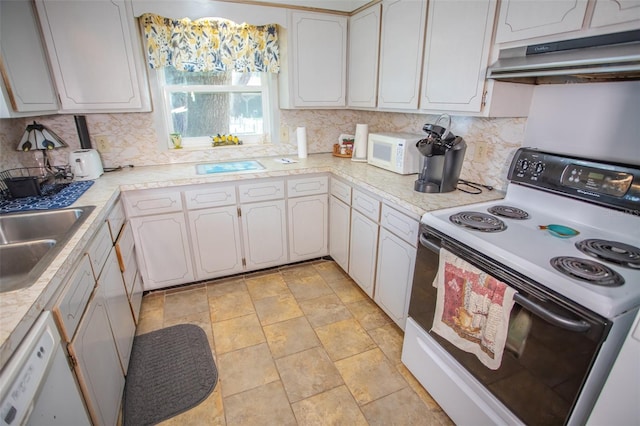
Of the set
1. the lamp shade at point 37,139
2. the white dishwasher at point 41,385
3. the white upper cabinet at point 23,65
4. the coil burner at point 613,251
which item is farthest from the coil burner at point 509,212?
the lamp shade at point 37,139

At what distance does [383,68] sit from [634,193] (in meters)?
1.67

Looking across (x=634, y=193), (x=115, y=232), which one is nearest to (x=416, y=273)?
(x=634, y=193)

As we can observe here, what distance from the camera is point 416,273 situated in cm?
165

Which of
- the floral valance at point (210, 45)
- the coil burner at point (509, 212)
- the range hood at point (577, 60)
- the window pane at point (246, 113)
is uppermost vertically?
the floral valance at point (210, 45)

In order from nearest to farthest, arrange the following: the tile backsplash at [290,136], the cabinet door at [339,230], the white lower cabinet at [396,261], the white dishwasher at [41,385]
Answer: the white dishwasher at [41,385] < the white lower cabinet at [396,261] < the tile backsplash at [290,136] < the cabinet door at [339,230]

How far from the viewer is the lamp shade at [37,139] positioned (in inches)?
80.4

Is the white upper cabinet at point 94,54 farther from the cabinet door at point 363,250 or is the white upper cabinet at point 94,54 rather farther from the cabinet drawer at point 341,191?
the cabinet door at point 363,250

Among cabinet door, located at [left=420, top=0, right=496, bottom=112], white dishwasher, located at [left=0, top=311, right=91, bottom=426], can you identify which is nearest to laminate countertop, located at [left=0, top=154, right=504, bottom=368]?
white dishwasher, located at [left=0, top=311, right=91, bottom=426]

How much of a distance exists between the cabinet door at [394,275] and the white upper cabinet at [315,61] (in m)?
1.40

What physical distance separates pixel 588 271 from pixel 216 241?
225cm

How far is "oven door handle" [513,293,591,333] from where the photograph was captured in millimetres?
936

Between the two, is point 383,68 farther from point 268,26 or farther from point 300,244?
point 300,244

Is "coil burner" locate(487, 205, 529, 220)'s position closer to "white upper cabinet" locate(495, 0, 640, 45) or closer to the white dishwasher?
"white upper cabinet" locate(495, 0, 640, 45)

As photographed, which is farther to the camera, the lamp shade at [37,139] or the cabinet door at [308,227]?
the cabinet door at [308,227]
